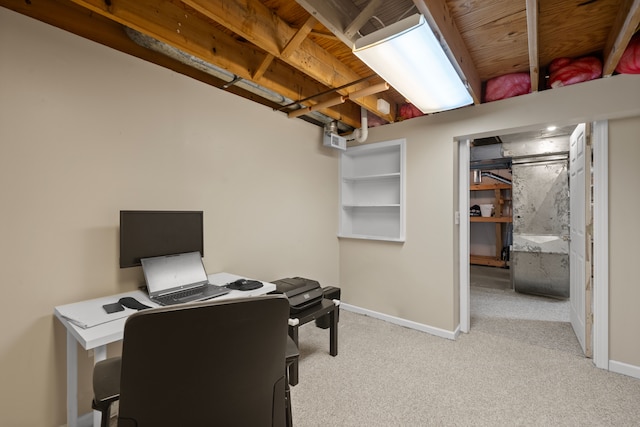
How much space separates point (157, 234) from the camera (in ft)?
6.09

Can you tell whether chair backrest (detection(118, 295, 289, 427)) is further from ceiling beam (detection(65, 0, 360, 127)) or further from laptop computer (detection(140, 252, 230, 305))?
ceiling beam (detection(65, 0, 360, 127))

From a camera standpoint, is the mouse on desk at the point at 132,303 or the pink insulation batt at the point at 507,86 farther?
the pink insulation batt at the point at 507,86

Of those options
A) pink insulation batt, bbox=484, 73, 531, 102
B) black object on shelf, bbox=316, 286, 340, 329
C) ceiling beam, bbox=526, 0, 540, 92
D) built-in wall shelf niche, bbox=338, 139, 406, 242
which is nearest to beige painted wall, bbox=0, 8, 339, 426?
black object on shelf, bbox=316, 286, 340, 329

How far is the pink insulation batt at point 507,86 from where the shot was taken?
2.45 metres

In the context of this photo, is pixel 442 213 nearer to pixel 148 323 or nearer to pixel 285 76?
pixel 285 76

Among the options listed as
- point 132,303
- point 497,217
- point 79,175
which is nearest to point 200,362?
point 132,303

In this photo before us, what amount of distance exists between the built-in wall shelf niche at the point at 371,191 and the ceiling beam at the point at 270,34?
3.91 feet

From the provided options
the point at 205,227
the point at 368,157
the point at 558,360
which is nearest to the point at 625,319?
the point at 558,360

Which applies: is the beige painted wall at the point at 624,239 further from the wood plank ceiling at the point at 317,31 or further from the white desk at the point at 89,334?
the white desk at the point at 89,334

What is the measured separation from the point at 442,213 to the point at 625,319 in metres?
1.58

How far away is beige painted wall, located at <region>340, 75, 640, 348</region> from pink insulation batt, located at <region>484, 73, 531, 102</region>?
70mm

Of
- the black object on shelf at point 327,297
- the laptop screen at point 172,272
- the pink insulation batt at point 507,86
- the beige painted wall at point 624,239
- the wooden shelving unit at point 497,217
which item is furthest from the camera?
the wooden shelving unit at point 497,217

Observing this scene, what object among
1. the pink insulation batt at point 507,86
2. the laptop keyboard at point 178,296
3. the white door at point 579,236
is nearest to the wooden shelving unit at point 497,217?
the white door at point 579,236

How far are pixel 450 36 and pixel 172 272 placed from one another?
2.41 m
